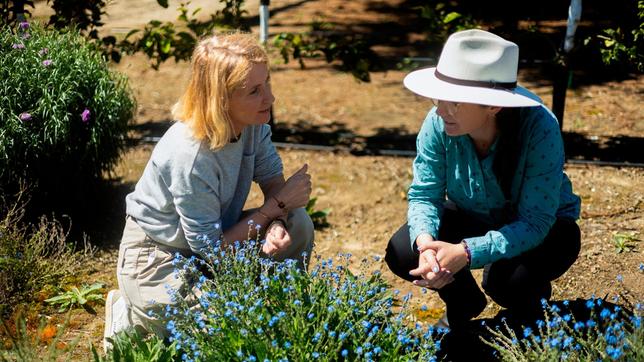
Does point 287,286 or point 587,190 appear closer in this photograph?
point 287,286

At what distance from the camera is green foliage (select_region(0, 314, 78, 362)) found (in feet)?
8.00

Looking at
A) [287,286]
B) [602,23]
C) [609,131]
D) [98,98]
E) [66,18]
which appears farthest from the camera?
[602,23]

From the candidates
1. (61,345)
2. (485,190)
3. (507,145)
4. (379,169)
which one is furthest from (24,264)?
(379,169)

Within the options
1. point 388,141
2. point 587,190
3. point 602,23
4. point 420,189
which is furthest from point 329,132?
point 602,23

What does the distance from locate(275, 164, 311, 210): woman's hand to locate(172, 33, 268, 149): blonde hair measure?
32cm

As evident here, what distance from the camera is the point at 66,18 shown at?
4.90m

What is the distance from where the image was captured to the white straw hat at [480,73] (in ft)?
8.98

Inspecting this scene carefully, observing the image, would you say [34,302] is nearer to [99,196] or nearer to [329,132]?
[99,196]

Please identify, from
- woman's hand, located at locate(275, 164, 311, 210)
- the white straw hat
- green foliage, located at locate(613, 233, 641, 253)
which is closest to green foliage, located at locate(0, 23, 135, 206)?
woman's hand, located at locate(275, 164, 311, 210)

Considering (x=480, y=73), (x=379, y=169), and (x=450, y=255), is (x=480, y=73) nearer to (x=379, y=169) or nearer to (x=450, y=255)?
(x=450, y=255)

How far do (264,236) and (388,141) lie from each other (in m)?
2.55

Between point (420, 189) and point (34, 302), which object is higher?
point (420, 189)

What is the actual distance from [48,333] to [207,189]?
1045 millimetres

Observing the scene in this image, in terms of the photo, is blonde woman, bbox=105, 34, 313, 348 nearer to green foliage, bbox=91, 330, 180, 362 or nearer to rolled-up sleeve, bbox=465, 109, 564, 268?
green foliage, bbox=91, 330, 180, 362
